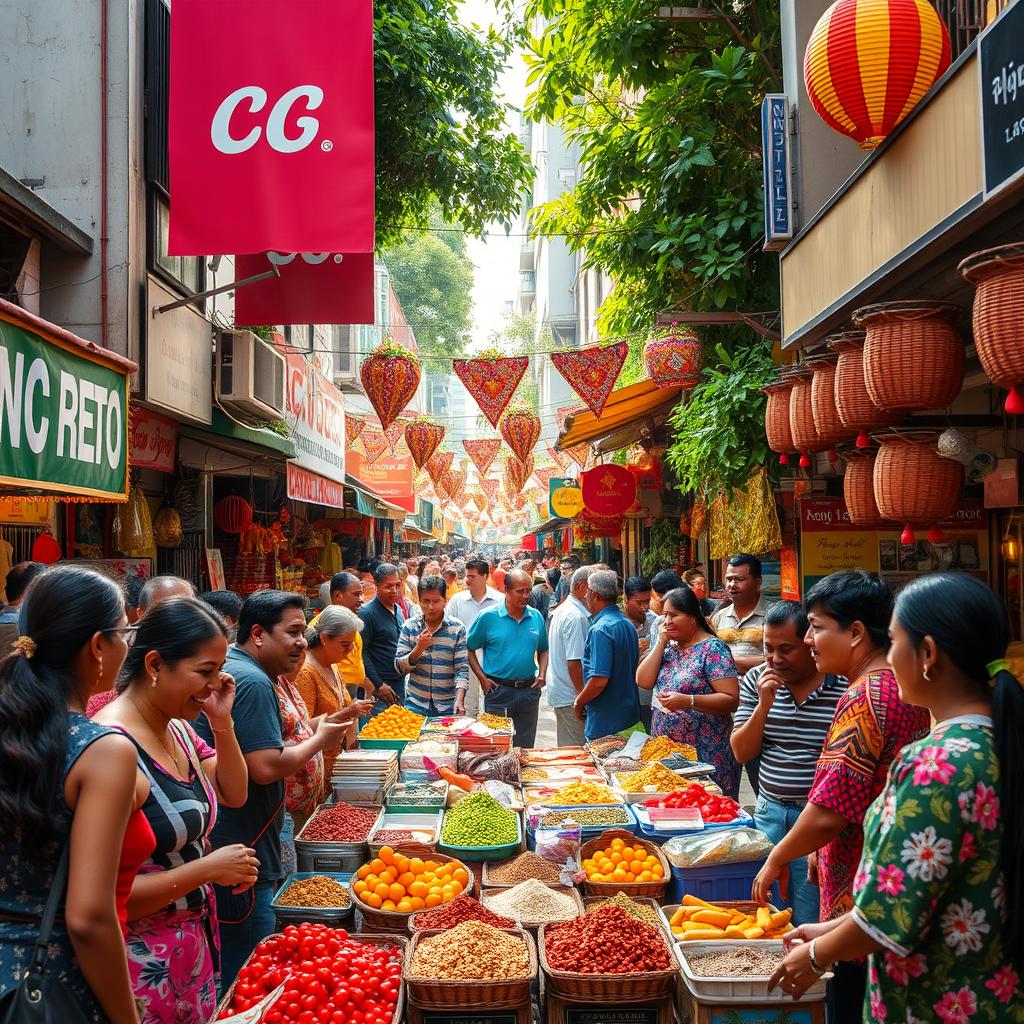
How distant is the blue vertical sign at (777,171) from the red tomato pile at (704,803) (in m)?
4.07

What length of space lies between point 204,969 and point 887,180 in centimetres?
478

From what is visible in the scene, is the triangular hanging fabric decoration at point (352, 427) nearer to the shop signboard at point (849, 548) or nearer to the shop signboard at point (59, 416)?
the shop signboard at point (849, 548)

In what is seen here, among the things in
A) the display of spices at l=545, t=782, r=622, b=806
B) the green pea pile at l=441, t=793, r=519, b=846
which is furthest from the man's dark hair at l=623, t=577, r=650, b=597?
Result: the green pea pile at l=441, t=793, r=519, b=846

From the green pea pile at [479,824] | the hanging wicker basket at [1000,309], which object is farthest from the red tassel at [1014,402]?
the green pea pile at [479,824]

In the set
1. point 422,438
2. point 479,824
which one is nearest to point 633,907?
point 479,824

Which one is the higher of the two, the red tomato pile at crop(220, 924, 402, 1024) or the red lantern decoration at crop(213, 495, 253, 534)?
the red lantern decoration at crop(213, 495, 253, 534)

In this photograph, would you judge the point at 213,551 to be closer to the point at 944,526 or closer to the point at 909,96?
the point at 944,526

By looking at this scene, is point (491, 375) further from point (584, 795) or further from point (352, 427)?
point (352, 427)

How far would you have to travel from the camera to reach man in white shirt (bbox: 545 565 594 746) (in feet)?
28.9

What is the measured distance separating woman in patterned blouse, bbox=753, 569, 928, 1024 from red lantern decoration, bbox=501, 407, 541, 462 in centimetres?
1247

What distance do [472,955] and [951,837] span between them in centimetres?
232

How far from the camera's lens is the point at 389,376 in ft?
39.8

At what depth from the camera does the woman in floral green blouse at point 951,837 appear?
8.04ft

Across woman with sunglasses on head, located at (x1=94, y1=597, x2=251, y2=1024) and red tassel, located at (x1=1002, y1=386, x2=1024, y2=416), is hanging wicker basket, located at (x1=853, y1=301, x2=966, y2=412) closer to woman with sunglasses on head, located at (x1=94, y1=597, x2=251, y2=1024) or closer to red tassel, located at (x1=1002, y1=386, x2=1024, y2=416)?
red tassel, located at (x1=1002, y1=386, x2=1024, y2=416)
